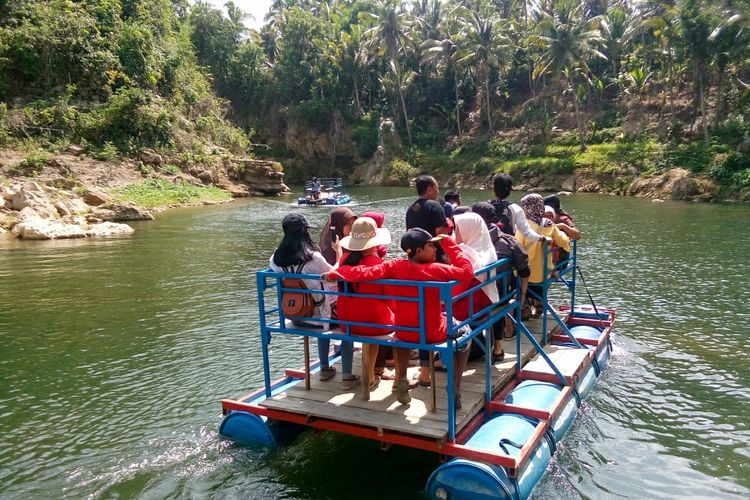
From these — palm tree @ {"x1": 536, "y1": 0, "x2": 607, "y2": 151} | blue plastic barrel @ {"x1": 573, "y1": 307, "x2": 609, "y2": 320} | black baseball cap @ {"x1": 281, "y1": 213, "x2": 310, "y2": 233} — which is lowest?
blue plastic barrel @ {"x1": 573, "y1": 307, "x2": 609, "y2": 320}

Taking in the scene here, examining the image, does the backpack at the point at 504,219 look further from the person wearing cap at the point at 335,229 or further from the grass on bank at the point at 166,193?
the grass on bank at the point at 166,193

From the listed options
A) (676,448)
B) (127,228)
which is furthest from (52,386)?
(127,228)

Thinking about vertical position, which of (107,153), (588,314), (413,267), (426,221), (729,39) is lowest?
(588,314)

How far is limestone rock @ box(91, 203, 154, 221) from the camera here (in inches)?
1170

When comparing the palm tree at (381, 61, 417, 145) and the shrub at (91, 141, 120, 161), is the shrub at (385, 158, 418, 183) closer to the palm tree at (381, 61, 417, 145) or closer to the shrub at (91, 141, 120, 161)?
A: the palm tree at (381, 61, 417, 145)

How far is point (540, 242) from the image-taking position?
8.29 meters

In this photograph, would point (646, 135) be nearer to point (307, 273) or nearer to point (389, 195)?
point (389, 195)

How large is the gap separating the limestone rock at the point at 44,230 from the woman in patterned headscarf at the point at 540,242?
22.5 meters

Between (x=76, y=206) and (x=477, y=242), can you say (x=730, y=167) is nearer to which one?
(x=477, y=242)

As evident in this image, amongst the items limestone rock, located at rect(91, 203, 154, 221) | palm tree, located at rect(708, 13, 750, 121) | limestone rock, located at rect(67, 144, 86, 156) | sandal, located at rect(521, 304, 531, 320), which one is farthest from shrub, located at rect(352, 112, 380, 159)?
sandal, located at rect(521, 304, 531, 320)

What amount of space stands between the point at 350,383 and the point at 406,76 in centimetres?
5809

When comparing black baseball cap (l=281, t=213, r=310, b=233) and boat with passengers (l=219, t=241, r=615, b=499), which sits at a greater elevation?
black baseball cap (l=281, t=213, r=310, b=233)

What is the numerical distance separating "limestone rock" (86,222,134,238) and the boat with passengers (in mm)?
20981

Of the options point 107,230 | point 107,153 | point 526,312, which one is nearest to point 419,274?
point 526,312
